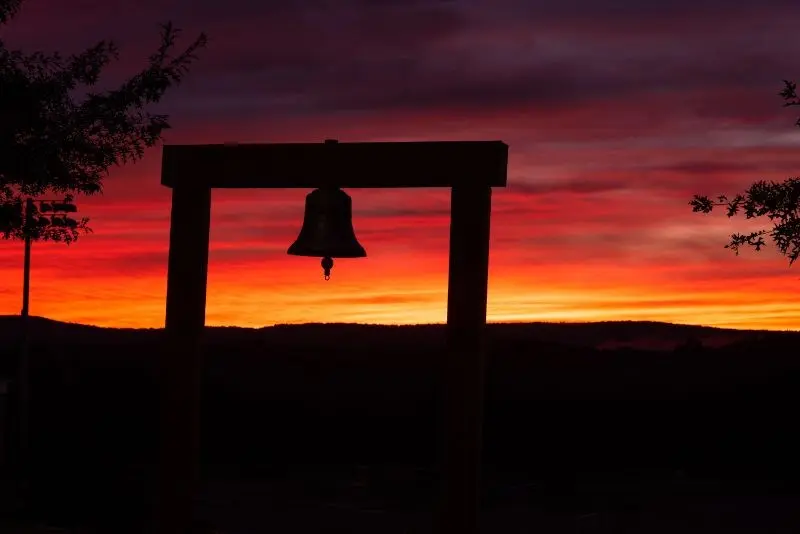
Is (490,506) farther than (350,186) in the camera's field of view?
Yes

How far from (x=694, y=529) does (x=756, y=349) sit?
34.3 metres

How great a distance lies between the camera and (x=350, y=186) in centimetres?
1016

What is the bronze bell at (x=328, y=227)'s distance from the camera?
1052cm

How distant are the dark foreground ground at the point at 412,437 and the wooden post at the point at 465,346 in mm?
6911

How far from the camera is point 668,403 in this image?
3884 cm

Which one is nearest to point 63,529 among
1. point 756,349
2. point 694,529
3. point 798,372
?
point 694,529

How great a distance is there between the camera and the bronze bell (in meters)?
10.5

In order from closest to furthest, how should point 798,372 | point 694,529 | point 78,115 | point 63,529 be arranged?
point 63,529 → point 694,529 → point 78,115 → point 798,372

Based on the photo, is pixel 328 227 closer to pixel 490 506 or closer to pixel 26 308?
pixel 490 506

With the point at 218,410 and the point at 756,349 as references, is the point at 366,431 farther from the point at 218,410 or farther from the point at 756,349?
the point at 756,349

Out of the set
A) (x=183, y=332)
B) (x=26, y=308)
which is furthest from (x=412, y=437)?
(x=183, y=332)

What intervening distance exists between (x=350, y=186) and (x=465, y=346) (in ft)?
5.35

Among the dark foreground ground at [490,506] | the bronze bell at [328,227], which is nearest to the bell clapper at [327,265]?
the bronze bell at [328,227]

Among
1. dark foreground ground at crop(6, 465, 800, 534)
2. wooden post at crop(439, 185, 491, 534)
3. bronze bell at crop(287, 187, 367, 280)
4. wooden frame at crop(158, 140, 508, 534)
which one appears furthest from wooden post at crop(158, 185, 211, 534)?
dark foreground ground at crop(6, 465, 800, 534)
